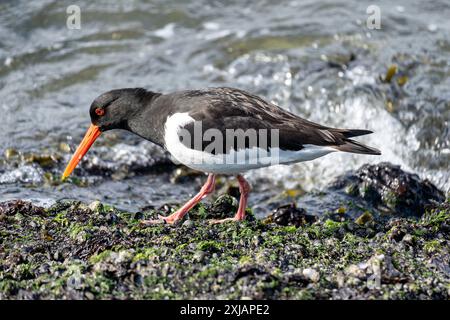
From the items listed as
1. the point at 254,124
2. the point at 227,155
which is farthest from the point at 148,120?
the point at 254,124

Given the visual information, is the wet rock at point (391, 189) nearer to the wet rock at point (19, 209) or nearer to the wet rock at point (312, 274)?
the wet rock at point (312, 274)

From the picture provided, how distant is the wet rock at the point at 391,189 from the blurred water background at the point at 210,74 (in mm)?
887

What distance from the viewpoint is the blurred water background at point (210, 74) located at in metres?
8.55

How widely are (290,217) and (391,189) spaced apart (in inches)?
58.7

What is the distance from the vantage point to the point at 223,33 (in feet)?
40.5

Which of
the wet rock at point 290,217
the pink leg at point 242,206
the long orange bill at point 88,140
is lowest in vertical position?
the wet rock at point 290,217

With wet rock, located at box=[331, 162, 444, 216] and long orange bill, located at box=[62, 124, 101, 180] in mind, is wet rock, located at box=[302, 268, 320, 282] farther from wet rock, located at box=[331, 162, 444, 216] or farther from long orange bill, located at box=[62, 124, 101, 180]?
long orange bill, located at box=[62, 124, 101, 180]

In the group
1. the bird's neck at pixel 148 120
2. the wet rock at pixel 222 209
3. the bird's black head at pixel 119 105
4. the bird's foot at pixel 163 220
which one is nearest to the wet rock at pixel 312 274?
the bird's foot at pixel 163 220

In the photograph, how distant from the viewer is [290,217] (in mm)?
6496

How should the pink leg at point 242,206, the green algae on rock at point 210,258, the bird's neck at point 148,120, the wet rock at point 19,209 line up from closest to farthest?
1. the green algae on rock at point 210,258
2. the wet rock at point 19,209
3. the pink leg at point 242,206
4. the bird's neck at point 148,120

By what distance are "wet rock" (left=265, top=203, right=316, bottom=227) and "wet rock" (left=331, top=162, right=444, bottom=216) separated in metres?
1.18

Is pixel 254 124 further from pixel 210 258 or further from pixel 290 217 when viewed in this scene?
pixel 210 258

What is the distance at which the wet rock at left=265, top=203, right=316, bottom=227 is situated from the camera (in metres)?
6.46
